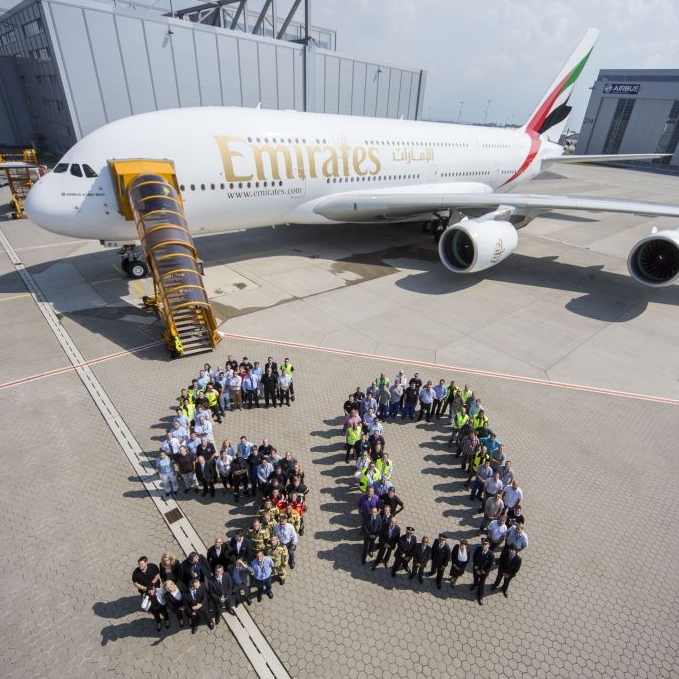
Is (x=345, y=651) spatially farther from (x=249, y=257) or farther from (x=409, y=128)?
(x=409, y=128)

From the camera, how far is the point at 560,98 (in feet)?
104

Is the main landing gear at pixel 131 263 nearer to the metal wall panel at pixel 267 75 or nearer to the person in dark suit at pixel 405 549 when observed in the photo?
the person in dark suit at pixel 405 549

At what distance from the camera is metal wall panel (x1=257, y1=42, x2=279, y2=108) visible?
44.2 m

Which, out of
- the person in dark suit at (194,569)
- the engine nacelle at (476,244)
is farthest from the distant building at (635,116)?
the person in dark suit at (194,569)

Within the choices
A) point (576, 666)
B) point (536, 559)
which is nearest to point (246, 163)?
point (536, 559)

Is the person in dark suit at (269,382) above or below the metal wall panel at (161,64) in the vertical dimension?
below

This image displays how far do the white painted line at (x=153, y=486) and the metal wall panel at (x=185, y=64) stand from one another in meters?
32.0

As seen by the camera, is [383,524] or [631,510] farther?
[631,510]

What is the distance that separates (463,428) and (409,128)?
64.8ft

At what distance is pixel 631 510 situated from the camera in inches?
363

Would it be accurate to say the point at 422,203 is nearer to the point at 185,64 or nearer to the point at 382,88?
the point at 185,64

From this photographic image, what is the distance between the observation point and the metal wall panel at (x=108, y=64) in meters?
34.8

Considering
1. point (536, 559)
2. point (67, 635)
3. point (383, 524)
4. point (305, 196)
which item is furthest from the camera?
point (305, 196)

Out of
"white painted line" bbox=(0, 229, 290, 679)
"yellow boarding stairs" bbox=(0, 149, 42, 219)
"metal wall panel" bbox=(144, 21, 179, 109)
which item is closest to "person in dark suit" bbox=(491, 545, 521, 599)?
"white painted line" bbox=(0, 229, 290, 679)
